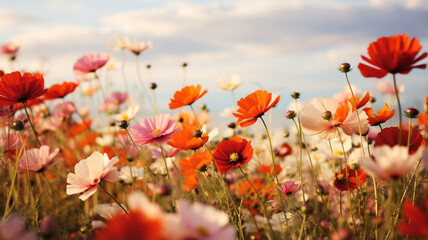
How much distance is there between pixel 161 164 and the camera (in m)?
1.32

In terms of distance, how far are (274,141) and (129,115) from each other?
806 millimetres

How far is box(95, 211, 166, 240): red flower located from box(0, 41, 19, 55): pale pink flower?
2.38m

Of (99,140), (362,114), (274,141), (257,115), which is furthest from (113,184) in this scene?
(362,114)

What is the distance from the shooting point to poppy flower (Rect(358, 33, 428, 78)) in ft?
2.34

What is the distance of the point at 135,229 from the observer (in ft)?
1.21

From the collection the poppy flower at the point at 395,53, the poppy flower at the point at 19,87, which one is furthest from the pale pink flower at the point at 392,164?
the poppy flower at the point at 19,87

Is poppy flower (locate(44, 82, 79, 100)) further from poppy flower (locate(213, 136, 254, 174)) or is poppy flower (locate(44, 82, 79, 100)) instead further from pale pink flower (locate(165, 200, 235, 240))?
pale pink flower (locate(165, 200, 235, 240))

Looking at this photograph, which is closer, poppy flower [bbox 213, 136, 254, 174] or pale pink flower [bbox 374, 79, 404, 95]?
poppy flower [bbox 213, 136, 254, 174]

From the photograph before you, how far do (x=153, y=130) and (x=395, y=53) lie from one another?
0.69 m

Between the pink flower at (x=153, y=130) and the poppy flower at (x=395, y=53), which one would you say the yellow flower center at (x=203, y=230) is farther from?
the pink flower at (x=153, y=130)

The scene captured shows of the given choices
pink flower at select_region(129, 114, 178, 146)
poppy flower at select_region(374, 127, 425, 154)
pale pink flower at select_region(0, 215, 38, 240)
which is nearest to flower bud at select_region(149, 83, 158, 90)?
pink flower at select_region(129, 114, 178, 146)

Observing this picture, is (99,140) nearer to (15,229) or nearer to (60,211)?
(60,211)

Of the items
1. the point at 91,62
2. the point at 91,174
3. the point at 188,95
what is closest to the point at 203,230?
the point at 91,174

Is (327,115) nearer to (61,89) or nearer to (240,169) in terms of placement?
(240,169)
